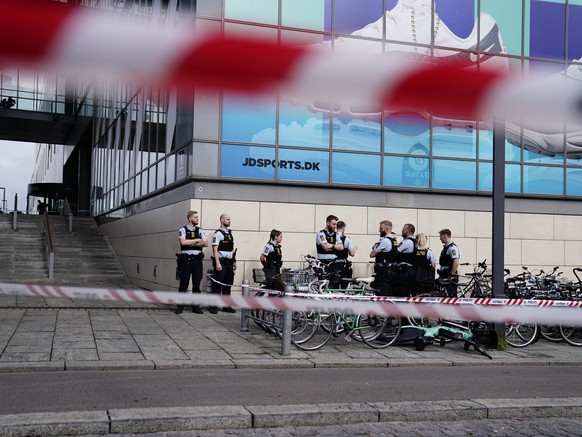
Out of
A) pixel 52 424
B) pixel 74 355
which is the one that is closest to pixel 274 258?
pixel 74 355

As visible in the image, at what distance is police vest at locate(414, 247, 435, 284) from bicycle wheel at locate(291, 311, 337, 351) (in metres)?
1.87

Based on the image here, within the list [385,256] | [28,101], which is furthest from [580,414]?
[28,101]

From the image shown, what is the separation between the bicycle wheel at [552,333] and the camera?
10172 mm

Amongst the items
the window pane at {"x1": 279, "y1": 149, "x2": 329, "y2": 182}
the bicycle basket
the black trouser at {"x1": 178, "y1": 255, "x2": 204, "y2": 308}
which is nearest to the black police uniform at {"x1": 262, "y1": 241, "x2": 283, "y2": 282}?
the black trouser at {"x1": 178, "y1": 255, "x2": 204, "y2": 308}

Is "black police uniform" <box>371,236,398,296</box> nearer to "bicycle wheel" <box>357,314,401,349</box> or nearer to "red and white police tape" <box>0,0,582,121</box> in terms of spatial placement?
"bicycle wheel" <box>357,314,401,349</box>

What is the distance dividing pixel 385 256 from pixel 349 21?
21.1ft

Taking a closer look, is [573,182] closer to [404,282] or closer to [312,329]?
[404,282]

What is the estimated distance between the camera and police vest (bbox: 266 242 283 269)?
12.3 metres

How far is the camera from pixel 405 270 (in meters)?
10.1

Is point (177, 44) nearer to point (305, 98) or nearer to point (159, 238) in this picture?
point (305, 98)

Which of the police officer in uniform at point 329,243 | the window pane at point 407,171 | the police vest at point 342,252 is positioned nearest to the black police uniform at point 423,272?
the police officer in uniform at point 329,243

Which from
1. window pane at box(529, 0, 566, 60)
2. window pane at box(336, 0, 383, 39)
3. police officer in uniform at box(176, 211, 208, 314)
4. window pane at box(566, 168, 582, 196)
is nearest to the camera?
police officer in uniform at box(176, 211, 208, 314)

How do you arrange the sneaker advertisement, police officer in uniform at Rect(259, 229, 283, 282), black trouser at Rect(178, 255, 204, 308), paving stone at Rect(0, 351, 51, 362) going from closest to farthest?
paving stone at Rect(0, 351, 51, 362), black trouser at Rect(178, 255, 204, 308), police officer in uniform at Rect(259, 229, 283, 282), the sneaker advertisement

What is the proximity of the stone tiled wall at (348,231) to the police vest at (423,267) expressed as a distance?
13.1ft
